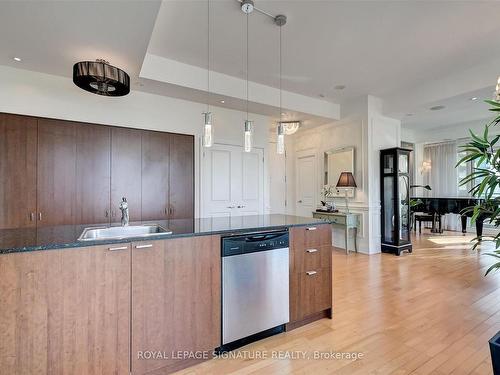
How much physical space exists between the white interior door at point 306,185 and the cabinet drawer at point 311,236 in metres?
3.94

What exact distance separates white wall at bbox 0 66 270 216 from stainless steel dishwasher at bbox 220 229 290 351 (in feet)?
8.58

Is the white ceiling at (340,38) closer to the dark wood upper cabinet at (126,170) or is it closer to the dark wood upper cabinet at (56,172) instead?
the dark wood upper cabinet at (126,170)

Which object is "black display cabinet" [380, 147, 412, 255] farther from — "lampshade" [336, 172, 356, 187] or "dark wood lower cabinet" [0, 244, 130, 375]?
"dark wood lower cabinet" [0, 244, 130, 375]

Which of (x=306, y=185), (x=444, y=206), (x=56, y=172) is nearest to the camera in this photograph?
(x=56, y=172)

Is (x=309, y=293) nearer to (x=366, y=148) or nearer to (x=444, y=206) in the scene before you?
(x=366, y=148)

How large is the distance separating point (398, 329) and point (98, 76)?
3398 millimetres

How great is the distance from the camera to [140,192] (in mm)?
4055

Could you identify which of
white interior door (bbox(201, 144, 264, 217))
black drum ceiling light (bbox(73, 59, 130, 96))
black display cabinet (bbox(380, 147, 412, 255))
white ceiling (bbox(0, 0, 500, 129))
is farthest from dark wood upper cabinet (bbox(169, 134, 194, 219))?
black display cabinet (bbox(380, 147, 412, 255))

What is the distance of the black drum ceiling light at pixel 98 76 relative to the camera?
2.12 metres

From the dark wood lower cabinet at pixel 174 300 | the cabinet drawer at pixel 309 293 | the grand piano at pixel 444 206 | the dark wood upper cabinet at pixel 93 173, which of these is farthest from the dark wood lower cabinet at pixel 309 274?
the grand piano at pixel 444 206

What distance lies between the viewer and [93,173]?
12.3 ft

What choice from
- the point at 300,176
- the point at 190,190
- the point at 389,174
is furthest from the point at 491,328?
the point at 300,176

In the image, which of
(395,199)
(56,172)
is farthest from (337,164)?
(56,172)

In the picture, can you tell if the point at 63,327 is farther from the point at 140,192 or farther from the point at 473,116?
the point at 473,116
